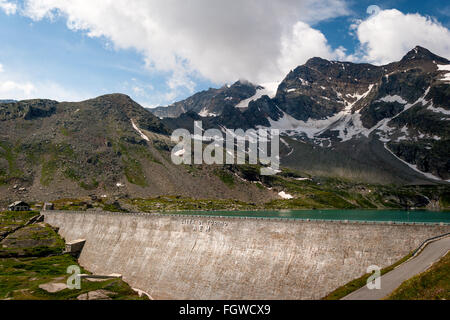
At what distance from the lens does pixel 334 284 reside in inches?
1850

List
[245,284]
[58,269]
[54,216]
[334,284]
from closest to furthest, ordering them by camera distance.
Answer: [334,284], [245,284], [58,269], [54,216]

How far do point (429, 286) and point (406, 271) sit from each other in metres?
6.24

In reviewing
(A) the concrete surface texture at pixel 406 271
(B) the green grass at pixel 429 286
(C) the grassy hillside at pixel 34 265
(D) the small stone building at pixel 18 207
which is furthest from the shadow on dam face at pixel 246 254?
(D) the small stone building at pixel 18 207

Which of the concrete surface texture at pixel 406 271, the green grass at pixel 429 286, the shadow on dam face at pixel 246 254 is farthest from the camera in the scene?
the shadow on dam face at pixel 246 254

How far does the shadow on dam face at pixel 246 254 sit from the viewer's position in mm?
47375

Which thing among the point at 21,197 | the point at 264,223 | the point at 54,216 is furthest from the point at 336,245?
the point at 21,197

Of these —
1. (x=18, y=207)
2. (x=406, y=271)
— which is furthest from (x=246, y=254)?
(x=18, y=207)

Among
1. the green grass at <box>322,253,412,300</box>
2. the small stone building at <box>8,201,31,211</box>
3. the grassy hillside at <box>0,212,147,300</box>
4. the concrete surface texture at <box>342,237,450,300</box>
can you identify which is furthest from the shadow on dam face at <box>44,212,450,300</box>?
the small stone building at <box>8,201,31,211</box>

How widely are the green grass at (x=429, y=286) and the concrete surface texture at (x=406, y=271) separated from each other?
1919mm

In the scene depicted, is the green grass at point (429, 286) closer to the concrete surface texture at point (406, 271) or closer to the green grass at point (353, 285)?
the concrete surface texture at point (406, 271)

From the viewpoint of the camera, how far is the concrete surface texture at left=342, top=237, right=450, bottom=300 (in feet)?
122
